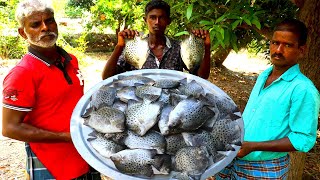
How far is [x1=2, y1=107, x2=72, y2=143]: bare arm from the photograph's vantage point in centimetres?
176

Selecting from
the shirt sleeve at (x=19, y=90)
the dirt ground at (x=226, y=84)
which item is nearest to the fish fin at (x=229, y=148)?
the shirt sleeve at (x=19, y=90)

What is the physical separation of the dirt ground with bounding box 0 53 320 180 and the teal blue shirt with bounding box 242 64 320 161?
2.35m

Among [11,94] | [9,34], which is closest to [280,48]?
[11,94]

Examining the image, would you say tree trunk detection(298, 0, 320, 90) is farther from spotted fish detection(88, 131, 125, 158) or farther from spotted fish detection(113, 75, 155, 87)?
spotted fish detection(88, 131, 125, 158)

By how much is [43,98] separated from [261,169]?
137cm

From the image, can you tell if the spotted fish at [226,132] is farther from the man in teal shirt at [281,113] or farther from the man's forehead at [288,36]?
the man's forehead at [288,36]

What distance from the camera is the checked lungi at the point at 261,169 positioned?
195 cm

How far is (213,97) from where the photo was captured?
1825 millimetres

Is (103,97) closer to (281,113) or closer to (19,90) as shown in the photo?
(19,90)

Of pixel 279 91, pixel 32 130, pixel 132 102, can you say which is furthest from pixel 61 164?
pixel 279 91

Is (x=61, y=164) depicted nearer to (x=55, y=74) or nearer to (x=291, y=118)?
(x=55, y=74)

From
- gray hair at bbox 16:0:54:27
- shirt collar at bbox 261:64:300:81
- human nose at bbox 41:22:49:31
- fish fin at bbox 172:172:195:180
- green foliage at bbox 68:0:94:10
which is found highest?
green foliage at bbox 68:0:94:10

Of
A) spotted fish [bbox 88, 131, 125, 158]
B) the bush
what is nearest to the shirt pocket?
spotted fish [bbox 88, 131, 125, 158]

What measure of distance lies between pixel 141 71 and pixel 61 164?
77cm
